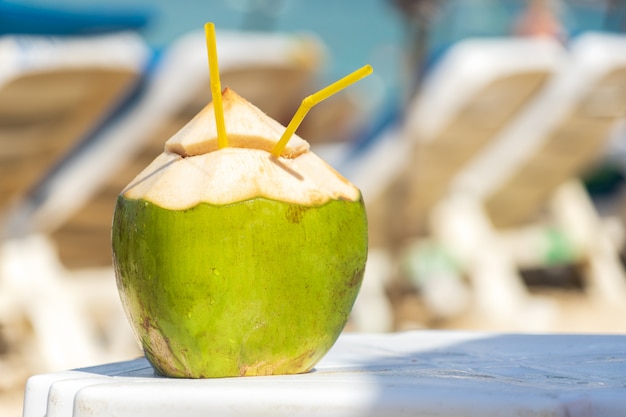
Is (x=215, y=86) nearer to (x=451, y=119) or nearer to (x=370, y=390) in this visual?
(x=370, y=390)

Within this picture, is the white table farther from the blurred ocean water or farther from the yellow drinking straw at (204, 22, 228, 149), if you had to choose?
the blurred ocean water

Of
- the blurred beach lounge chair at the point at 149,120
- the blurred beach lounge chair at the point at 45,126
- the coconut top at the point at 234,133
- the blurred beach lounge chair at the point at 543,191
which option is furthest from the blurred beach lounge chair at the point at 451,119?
the coconut top at the point at 234,133

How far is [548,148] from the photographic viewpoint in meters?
5.75

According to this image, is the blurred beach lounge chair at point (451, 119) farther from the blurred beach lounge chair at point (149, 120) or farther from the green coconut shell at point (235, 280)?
the green coconut shell at point (235, 280)

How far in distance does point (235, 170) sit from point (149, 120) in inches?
127

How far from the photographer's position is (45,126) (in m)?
4.05

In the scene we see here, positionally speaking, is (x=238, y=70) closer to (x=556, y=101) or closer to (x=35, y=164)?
(x=35, y=164)

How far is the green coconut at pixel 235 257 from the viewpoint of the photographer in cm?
104

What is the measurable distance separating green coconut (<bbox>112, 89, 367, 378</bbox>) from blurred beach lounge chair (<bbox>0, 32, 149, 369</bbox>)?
2745 millimetres

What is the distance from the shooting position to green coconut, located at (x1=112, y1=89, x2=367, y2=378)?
1.04 metres

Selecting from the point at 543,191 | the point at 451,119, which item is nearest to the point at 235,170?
the point at 451,119

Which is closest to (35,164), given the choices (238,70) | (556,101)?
(238,70)

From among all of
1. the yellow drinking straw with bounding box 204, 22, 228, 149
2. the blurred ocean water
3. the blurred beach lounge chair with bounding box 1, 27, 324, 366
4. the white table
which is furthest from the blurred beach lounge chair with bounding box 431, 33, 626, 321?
the yellow drinking straw with bounding box 204, 22, 228, 149

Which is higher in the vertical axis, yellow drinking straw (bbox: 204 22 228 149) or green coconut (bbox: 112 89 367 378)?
yellow drinking straw (bbox: 204 22 228 149)
